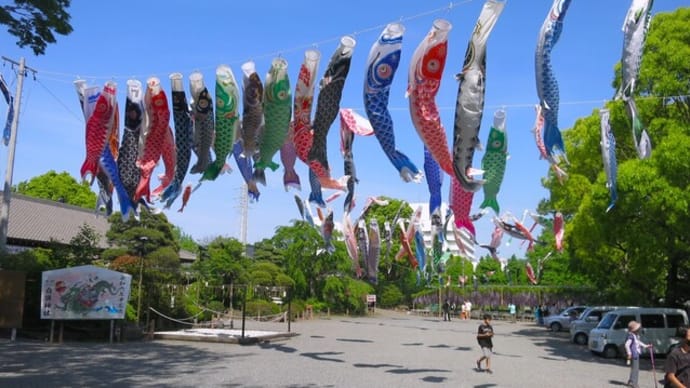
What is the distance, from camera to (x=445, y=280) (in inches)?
2110

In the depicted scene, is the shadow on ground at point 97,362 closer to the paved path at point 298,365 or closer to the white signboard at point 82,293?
the paved path at point 298,365

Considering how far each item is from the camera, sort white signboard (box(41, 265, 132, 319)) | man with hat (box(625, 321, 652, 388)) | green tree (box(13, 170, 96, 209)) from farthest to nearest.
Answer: green tree (box(13, 170, 96, 209)) < white signboard (box(41, 265, 132, 319)) < man with hat (box(625, 321, 652, 388))

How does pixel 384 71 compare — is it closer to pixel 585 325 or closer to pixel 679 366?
pixel 679 366

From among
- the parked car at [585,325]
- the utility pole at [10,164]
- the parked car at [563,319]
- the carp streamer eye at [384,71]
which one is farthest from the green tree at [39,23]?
the parked car at [563,319]

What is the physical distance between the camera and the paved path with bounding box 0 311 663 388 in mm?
10711

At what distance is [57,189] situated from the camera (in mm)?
43812

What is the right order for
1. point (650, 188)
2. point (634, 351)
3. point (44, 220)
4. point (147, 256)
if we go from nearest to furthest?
point (634, 351), point (650, 188), point (147, 256), point (44, 220)

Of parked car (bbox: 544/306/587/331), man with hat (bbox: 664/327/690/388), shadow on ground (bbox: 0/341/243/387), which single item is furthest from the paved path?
parked car (bbox: 544/306/587/331)

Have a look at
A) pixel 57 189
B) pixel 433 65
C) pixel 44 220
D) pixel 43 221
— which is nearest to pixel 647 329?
pixel 433 65

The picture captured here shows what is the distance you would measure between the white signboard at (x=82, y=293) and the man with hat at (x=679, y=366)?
14480 millimetres

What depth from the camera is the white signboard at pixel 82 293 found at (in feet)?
54.0

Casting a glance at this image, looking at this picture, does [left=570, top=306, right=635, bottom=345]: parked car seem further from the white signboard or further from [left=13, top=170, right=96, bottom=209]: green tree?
[left=13, top=170, right=96, bottom=209]: green tree

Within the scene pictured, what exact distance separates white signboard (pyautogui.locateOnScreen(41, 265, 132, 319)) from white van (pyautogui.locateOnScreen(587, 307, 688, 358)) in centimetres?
1398

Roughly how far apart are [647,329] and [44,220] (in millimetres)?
29520
